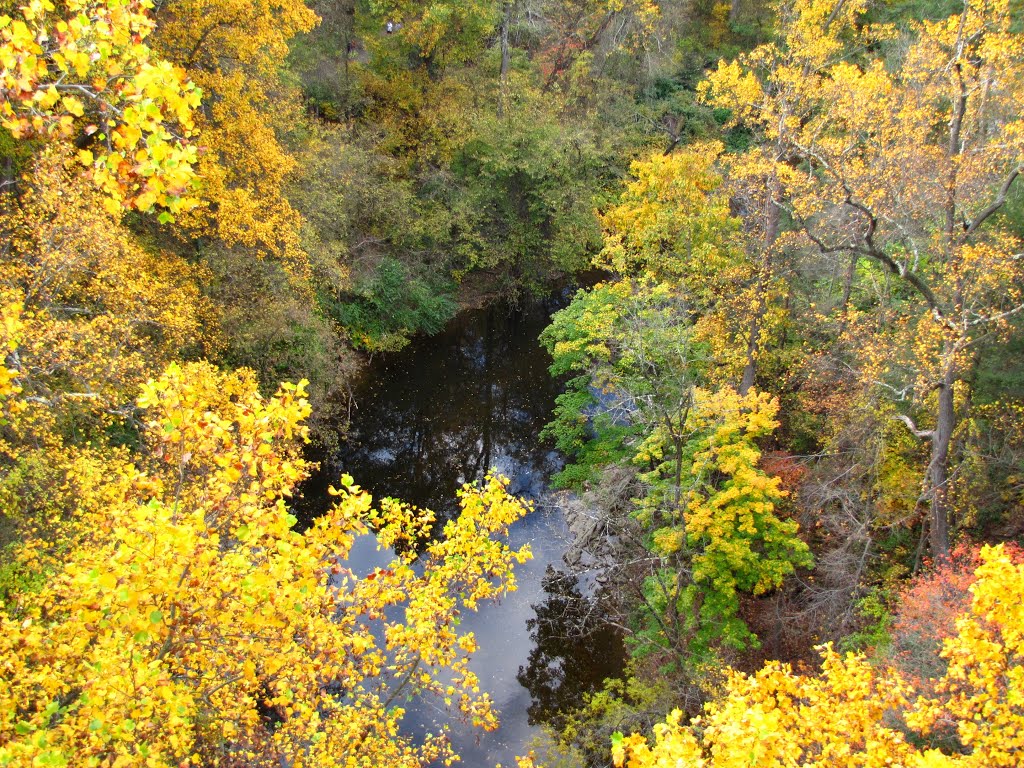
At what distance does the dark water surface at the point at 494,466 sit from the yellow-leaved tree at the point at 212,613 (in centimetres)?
743

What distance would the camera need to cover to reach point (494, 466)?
2327 cm

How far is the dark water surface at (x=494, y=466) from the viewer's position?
1572 centimetres

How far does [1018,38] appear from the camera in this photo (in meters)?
12.7

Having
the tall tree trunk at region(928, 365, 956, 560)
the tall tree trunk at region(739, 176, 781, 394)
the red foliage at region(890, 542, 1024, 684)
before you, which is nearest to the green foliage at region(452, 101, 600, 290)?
the tall tree trunk at region(739, 176, 781, 394)

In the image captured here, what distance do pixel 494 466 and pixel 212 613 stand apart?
17956 mm

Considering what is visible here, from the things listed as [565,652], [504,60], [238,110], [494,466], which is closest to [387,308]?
[494,466]

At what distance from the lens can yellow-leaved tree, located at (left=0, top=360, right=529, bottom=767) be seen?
4.72 m

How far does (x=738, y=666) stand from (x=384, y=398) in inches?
643

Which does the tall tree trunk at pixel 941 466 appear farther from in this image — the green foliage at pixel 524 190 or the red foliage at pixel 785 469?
the green foliage at pixel 524 190

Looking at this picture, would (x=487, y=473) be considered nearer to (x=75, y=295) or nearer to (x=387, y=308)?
(x=75, y=295)

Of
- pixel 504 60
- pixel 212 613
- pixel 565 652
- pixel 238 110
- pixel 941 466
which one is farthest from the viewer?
pixel 504 60

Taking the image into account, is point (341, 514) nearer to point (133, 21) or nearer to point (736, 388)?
point (133, 21)

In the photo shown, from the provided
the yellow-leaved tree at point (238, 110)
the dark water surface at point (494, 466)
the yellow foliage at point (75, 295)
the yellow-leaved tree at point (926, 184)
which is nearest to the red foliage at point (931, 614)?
the yellow-leaved tree at point (926, 184)

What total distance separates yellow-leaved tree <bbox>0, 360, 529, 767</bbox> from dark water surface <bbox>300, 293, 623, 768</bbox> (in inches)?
292
